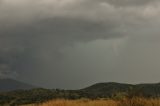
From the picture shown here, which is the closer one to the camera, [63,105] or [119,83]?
[63,105]

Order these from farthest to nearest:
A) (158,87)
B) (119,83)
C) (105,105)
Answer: (119,83)
(158,87)
(105,105)

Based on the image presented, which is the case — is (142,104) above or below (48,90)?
below

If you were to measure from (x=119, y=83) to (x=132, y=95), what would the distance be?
107 m

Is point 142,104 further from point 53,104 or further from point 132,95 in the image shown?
point 53,104

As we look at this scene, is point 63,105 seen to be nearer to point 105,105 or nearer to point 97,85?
point 105,105

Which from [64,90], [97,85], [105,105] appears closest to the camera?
[105,105]

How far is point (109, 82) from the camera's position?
473ft

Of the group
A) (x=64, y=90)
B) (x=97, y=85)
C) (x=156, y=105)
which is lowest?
(x=156, y=105)

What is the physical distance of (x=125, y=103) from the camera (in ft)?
103

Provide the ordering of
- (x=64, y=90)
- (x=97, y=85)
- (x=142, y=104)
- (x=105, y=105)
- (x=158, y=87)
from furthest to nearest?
(x=97, y=85) < (x=158, y=87) < (x=64, y=90) < (x=105, y=105) < (x=142, y=104)

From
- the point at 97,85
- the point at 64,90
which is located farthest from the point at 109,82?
the point at 64,90

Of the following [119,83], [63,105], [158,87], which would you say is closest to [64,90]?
[158,87]

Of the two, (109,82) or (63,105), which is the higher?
(109,82)

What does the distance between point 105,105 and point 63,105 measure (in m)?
3.93
